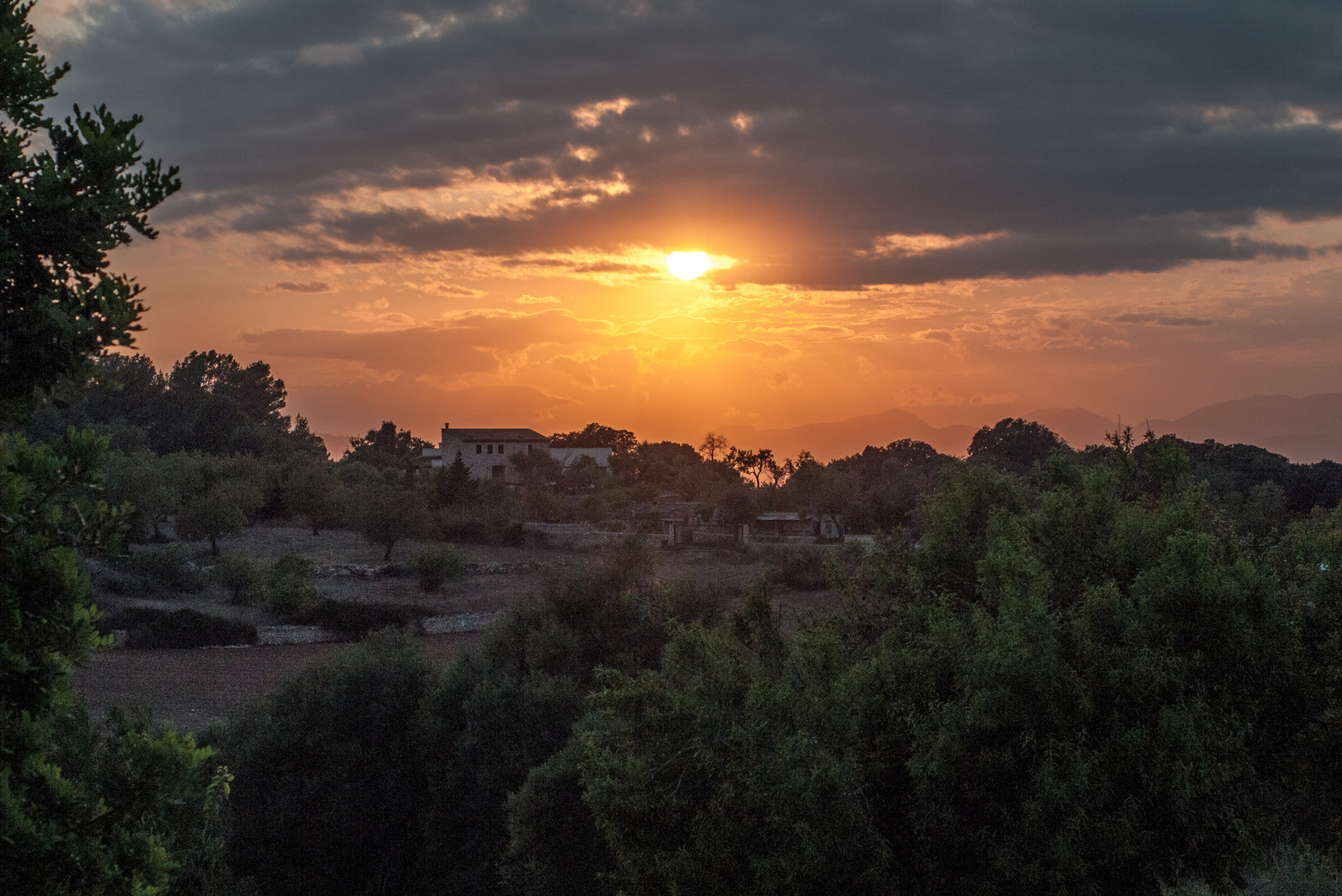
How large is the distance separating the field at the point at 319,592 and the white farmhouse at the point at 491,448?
103 feet

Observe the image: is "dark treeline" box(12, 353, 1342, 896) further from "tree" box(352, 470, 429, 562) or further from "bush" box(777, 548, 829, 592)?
"tree" box(352, 470, 429, 562)

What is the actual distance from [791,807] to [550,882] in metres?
7.01

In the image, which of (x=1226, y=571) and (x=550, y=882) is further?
(x=550, y=882)

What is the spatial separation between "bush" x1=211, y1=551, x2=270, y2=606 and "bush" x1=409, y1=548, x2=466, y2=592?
5.93 meters

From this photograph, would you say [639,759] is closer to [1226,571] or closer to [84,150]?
[1226,571]

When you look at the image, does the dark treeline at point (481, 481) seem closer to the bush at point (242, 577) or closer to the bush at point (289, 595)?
the bush at point (242, 577)

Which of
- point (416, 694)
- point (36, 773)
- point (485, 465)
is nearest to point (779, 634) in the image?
point (36, 773)

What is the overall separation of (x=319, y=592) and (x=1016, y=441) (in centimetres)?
3788

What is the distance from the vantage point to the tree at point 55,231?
198 inches

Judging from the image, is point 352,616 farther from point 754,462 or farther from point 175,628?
point 754,462

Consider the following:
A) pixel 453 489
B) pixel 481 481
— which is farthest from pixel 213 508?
pixel 481 481

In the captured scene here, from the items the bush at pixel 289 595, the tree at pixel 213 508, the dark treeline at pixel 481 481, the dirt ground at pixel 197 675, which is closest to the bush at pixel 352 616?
the bush at pixel 289 595

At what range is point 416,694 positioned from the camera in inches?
739

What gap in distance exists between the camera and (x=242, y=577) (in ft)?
121
